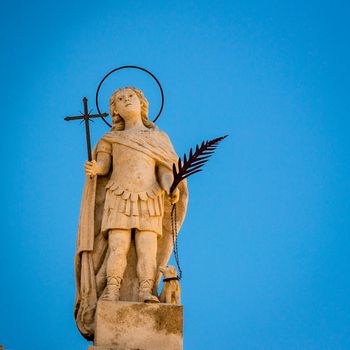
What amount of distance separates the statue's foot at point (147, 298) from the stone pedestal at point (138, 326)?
155 mm

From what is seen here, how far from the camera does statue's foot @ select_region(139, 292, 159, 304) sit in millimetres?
12281

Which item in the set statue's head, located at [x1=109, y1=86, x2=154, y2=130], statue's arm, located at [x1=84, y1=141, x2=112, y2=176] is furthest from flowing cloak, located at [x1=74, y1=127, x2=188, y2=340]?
statue's head, located at [x1=109, y1=86, x2=154, y2=130]

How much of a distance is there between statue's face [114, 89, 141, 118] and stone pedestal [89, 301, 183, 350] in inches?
136

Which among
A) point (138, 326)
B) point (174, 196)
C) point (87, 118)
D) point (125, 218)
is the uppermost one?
point (87, 118)

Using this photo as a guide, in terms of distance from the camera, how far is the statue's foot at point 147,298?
40.3ft

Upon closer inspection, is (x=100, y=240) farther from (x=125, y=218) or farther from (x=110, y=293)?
(x=110, y=293)

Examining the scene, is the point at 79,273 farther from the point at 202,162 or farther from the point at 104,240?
the point at 202,162

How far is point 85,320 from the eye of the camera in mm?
12664

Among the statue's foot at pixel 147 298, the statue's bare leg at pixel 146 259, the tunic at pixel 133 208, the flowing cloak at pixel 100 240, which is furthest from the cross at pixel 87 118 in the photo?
the statue's foot at pixel 147 298

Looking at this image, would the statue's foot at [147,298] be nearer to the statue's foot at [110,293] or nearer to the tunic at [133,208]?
the statue's foot at [110,293]

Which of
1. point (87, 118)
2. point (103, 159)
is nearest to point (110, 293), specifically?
point (103, 159)

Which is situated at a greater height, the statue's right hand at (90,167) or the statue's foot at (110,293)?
the statue's right hand at (90,167)

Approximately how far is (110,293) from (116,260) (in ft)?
1.78

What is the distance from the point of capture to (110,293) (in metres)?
12.4
